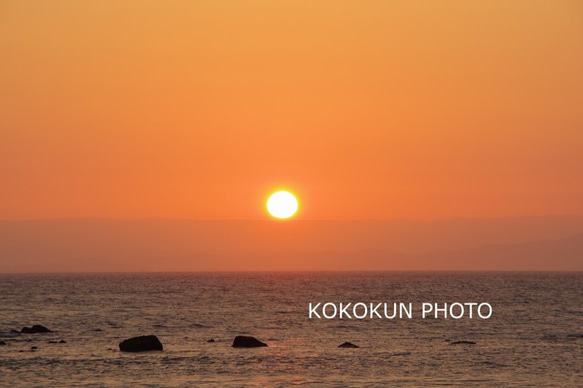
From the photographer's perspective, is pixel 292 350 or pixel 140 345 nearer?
pixel 140 345

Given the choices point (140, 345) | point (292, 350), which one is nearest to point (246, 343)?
point (292, 350)

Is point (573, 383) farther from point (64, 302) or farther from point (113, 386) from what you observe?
point (64, 302)

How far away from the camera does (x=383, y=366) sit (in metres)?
57.4

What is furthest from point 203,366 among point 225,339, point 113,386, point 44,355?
point 225,339

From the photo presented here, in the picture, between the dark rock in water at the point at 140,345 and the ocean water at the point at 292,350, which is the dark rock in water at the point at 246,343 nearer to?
the ocean water at the point at 292,350

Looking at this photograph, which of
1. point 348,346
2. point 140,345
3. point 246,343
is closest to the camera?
point 140,345

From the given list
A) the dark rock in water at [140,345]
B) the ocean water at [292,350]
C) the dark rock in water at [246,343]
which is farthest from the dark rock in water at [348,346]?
the dark rock in water at [140,345]

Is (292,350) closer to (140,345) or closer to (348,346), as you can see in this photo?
(348,346)

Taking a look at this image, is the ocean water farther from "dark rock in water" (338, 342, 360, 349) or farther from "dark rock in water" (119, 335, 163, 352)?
"dark rock in water" (119, 335, 163, 352)

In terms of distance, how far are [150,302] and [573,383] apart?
98997 mm

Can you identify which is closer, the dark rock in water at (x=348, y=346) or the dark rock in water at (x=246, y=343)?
the dark rock in water at (x=348, y=346)

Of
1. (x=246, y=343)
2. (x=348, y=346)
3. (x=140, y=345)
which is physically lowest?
(x=348, y=346)

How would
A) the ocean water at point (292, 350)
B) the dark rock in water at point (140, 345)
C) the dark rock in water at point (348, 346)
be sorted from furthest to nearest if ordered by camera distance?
the dark rock in water at point (348, 346) → the dark rock in water at point (140, 345) → the ocean water at point (292, 350)

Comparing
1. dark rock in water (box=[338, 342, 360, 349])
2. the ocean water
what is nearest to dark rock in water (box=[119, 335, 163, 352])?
the ocean water
